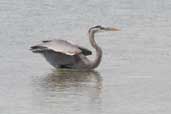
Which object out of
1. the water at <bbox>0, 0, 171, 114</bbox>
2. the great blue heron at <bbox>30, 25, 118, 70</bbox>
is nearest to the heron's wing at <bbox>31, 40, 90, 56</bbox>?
the great blue heron at <bbox>30, 25, 118, 70</bbox>

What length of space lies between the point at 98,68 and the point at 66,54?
1.74ft

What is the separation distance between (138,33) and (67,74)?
3.08 metres

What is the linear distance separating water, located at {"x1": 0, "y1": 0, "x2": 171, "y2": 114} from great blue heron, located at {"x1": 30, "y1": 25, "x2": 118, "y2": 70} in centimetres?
17

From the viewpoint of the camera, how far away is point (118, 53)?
49.5 ft

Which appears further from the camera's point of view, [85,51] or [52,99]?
[85,51]

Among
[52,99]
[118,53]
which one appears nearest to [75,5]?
[118,53]

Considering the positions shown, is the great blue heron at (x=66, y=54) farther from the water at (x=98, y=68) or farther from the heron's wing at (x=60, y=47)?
the water at (x=98, y=68)

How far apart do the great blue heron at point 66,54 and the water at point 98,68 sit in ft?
0.57

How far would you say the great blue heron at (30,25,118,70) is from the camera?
1436 cm

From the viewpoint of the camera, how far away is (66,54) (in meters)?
14.4

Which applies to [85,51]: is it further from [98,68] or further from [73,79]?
[73,79]

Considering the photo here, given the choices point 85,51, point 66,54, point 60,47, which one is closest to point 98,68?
point 85,51

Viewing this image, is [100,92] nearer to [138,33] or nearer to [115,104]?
[115,104]

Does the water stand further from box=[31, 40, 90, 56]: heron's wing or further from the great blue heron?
box=[31, 40, 90, 56]: heron's wing
